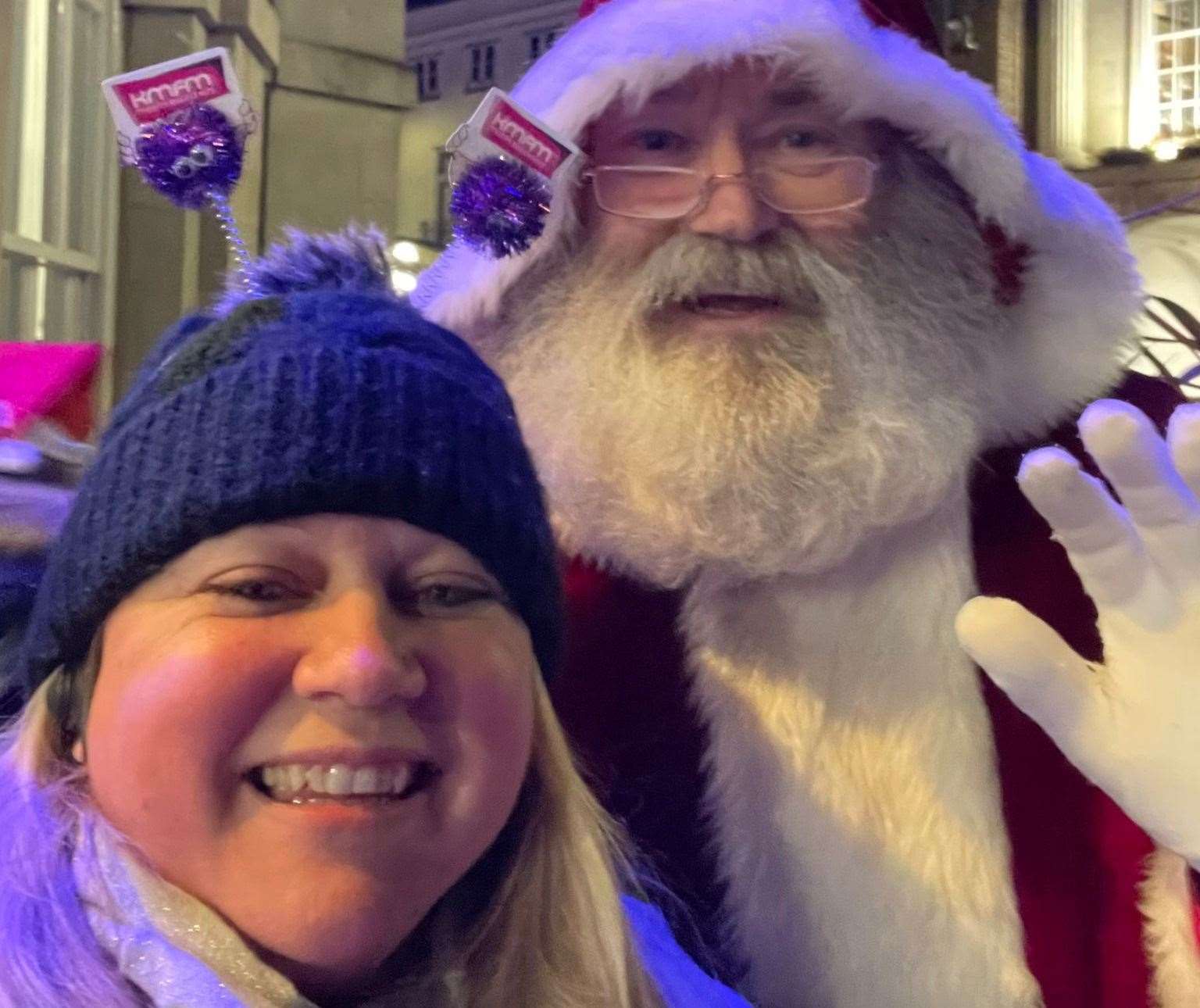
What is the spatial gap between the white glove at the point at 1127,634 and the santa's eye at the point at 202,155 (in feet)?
2.47

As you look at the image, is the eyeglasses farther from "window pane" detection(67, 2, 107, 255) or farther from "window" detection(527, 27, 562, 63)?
"window" detection(527, 27, 562, 63)

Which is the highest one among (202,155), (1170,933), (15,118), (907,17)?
(907,17)

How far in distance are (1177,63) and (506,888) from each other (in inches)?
244

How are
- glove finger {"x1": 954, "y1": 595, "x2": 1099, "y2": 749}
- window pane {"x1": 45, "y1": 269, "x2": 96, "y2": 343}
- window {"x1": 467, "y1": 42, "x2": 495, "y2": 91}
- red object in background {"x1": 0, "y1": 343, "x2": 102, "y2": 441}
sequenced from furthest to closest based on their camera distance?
window {"x1": 467, "y1": 42, "x2": 495, "y2": 91} → window pane {"x1": 45, "y1": 269, "x2": 96, "y2": 343} → red object in background {"x1": 0, "y1": 343, "x2": 102, "y2": 441} → glove finger {"x1": 954, "y1": 595, "x2": 1099, "y2": 749}

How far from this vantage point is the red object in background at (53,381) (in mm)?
1235

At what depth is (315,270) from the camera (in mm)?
1058

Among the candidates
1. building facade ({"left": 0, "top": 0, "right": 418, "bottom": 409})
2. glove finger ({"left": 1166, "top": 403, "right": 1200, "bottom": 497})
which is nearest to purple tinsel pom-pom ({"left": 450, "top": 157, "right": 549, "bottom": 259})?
glove finger ({"left": 1166, "top": 403, "right": 1200, "bottom": 497})

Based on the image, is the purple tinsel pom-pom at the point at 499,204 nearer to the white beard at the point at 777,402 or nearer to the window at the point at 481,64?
the white beard at the point at 777,402

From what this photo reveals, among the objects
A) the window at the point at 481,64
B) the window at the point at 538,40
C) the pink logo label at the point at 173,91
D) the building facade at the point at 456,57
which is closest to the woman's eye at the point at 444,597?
the pink logo label at the point at 173,91

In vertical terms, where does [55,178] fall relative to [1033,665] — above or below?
above

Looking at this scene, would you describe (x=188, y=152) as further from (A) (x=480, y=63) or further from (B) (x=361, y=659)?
(A) (x=480, y=63)

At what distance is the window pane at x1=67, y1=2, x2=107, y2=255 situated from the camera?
3613 mm

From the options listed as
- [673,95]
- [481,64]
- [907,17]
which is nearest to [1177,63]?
[481,64]

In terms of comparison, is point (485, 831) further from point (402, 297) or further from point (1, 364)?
point (1, 364)
